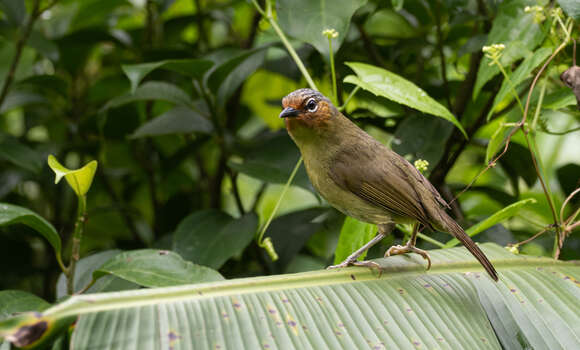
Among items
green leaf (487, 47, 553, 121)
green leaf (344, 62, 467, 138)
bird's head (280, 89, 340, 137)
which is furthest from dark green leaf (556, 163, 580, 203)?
bird's head (280, 89, 340, 137)

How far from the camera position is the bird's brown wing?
199 centimetres

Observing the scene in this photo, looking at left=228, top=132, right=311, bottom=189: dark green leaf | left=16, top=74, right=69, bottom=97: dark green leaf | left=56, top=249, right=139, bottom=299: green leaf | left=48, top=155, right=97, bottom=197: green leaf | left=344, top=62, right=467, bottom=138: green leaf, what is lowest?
left=56, top=249, right=139, bottom=299: green leaf

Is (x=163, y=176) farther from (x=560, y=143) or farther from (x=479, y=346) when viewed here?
(x=560, y=143)

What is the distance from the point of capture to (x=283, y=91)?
3.81m

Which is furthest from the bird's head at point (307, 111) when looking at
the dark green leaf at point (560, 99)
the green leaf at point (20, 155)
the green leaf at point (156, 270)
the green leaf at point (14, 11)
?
the green leaf at point (14, 11)

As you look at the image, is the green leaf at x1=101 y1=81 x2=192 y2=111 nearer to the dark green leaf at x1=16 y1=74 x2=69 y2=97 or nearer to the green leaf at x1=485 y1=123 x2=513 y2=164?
the dark green leaf at x1=16 y1=74 x2=69 y2=97

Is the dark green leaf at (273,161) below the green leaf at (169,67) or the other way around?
below

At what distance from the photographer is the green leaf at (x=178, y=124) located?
8.66 feet

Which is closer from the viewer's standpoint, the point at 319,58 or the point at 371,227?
the point at 371,227

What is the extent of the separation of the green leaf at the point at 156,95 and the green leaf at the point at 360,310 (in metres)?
1.19

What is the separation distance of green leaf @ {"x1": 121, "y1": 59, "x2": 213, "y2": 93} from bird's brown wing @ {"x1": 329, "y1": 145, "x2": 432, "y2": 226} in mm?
679

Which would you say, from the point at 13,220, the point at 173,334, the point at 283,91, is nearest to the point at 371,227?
the point at 173,334

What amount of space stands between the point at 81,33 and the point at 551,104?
2.27m

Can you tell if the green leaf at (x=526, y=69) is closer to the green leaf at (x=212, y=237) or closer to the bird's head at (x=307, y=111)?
the bird's head at (x=307, y=111)
